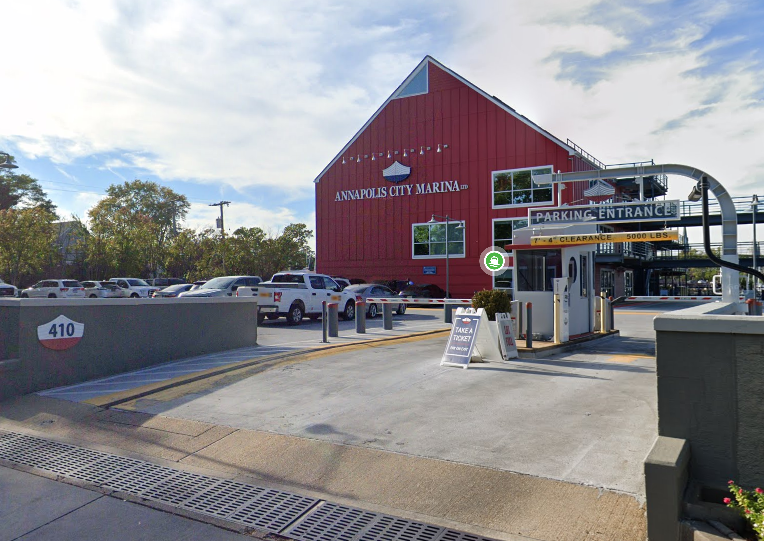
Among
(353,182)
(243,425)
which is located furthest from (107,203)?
(243,425)

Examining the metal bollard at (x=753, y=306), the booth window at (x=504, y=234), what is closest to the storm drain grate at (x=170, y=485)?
the metal bollard at (x=753, y=306)

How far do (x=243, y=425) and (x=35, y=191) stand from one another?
6733 cm

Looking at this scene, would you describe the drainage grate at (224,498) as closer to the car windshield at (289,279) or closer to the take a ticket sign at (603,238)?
the take a ticket sign at (603,238)

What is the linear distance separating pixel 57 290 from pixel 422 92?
2612 cm

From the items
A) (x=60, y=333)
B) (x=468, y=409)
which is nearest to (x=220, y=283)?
(x=60, y=333)

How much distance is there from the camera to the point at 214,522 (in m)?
4.67

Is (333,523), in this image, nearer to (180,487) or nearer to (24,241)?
(180,487)

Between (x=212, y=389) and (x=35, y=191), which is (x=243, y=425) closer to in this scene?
(x=212, y=389)

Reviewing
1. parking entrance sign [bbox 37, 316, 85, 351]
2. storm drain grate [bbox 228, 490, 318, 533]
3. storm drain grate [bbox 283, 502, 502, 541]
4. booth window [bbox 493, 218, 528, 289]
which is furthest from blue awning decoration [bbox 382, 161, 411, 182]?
storm drain grate [bbox 283, 502, 502, 541]

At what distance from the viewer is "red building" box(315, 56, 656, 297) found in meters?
34.4

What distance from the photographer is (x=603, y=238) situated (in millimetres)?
12891

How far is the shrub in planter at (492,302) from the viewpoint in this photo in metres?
11.4

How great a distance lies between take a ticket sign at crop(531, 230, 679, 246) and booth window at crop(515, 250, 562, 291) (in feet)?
1.48

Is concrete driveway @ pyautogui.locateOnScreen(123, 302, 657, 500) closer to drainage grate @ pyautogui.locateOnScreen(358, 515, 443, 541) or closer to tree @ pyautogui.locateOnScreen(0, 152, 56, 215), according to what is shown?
drainage grate @ pyautogui.locateOnScreen(358, 515, 443, 541)
